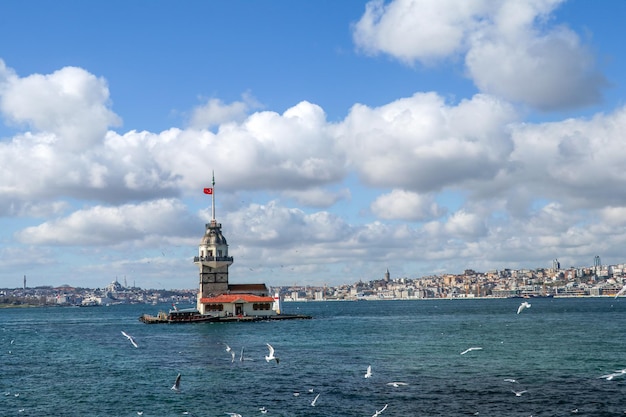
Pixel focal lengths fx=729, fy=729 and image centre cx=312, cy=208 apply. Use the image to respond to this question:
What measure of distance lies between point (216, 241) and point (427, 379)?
301 feet

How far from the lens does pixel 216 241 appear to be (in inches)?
5413

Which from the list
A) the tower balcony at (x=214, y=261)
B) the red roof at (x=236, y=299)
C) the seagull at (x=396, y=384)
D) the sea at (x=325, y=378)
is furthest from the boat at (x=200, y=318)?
the seagull at (x=396, y=384)

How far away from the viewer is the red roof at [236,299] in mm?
128550

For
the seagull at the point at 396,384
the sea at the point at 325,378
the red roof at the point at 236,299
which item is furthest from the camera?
the red roof at the point at 236,299

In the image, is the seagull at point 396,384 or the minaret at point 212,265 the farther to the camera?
the minaret at point 212,265

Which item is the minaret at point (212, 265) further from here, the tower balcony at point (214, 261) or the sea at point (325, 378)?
the sea at point (325, 378)

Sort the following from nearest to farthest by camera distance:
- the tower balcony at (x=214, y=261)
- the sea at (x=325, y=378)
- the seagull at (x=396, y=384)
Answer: the sea at (x=325, y=378)
the seagull at (x=396, y=384)
the tower balcony at (x=214, y=261)

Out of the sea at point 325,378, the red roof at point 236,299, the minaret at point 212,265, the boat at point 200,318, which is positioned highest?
the minaret at point 212,265

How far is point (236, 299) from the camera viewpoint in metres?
128

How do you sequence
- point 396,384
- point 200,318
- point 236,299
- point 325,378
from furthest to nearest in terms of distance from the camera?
point 236,299
point 200,318
point 325,378
point 396,384

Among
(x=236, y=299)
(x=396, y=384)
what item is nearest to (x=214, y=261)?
(x=236, y=299)

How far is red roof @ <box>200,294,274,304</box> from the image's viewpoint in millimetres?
128550

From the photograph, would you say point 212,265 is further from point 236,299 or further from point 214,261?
point 236,299

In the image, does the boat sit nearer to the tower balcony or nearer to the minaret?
the minaret
